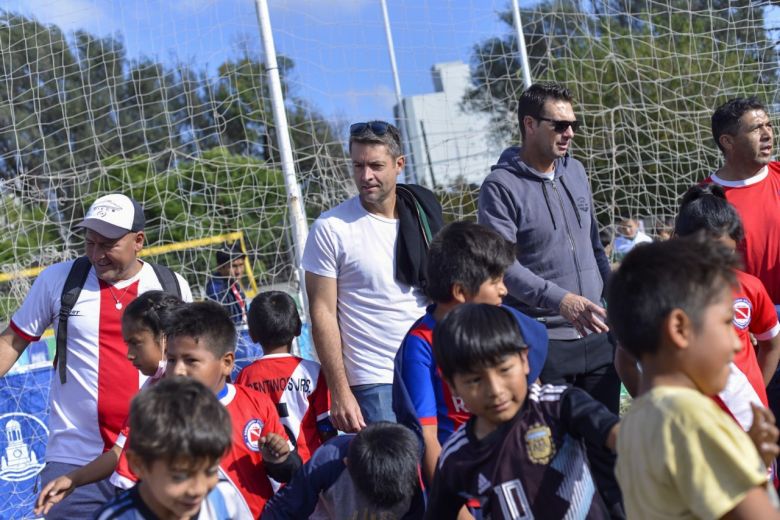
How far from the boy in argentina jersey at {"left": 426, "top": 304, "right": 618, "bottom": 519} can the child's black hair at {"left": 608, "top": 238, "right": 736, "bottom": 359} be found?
0.40 metres

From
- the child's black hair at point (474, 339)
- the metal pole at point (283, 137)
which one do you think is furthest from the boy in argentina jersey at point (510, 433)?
the metal pole at point (283, 137)

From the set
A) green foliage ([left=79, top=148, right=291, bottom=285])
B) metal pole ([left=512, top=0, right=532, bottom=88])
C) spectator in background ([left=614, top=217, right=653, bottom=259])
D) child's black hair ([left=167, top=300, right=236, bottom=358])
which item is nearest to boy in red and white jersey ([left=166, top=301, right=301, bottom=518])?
child's black hair ([left=167, top=300, right=236, bottom=358])

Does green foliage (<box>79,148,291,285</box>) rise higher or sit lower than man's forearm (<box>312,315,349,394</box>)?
higher

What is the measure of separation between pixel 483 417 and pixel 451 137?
21.4 feet

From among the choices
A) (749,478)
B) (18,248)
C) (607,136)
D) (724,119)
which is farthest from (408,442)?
(607,136)

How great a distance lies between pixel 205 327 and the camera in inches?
130

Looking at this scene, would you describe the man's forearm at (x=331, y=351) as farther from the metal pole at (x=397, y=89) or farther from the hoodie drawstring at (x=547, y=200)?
the metal pole at (x=397, y=89)

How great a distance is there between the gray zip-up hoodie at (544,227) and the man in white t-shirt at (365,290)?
45cm

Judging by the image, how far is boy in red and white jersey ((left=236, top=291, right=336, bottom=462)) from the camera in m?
3.84

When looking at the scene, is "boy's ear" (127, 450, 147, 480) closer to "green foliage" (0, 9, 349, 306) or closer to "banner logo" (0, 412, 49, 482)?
"banner logo" (0, 412, 49, 482)

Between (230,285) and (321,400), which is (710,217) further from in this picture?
(230,285)

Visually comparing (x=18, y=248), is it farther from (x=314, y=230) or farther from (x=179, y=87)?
(x=314, y=230)

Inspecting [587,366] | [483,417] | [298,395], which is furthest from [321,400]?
[483,417]

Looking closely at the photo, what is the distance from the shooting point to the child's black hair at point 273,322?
13.4ft
